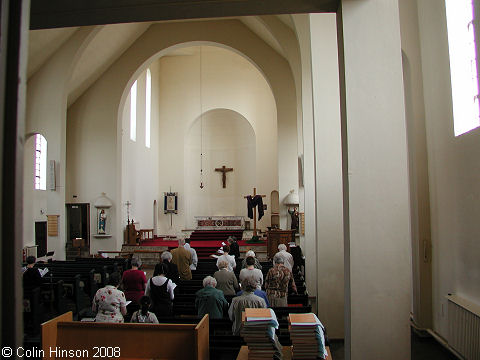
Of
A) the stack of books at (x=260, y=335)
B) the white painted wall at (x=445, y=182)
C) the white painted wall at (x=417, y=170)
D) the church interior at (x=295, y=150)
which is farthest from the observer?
the white painted wall at (x=417, y=170)

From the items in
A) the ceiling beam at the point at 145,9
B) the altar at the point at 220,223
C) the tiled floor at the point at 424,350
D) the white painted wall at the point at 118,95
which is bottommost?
the tiled floor at the point at 424,350

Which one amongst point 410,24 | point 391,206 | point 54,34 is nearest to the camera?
point 391,206

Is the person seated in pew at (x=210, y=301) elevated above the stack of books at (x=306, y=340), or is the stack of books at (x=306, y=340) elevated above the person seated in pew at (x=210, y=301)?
the stack of books at (x=306, y=340)

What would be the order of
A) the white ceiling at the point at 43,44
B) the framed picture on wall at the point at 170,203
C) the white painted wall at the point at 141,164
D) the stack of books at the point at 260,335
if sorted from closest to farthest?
the stack of books at the point at 260,335 < the white ceiling at the point at 43,44 < the white painted wall at the point at 141,164 < the framed picture on wall at the point at 170,203

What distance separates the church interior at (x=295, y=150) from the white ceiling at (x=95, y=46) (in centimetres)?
6

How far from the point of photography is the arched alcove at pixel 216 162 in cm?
2133

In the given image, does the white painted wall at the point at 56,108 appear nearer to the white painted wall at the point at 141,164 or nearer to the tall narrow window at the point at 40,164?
the tall narrow window at the point at 40,164

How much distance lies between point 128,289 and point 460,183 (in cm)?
498

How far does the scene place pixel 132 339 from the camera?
3.49 m

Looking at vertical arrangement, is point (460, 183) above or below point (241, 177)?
below

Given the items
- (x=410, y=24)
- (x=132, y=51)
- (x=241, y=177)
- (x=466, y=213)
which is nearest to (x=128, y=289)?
(x=466, y=213)

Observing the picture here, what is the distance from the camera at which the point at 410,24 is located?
22.8 feet

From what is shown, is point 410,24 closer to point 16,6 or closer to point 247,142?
point 16,6

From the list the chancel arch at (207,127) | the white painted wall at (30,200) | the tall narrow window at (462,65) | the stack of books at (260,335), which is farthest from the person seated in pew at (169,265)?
the chancel arch at (207,127)
